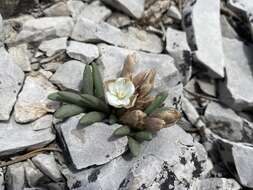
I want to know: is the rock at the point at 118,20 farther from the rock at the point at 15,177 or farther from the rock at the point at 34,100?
the rock at the point at 15,177

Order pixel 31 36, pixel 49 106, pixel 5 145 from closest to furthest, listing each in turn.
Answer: pixel 5 145
pixel 49 106
pixel 31 36

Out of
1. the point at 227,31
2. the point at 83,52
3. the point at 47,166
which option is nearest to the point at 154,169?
the point at 47,166

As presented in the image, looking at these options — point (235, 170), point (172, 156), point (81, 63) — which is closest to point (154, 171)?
point (172, 156)

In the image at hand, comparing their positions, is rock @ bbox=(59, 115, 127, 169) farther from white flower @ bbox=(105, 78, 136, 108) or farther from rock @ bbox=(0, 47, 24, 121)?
rock @ bbox=(0, 47, 24, 121)

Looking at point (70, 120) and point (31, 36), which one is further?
point (31, 36)

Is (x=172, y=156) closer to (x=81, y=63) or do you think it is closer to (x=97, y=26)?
(x=81, y=63)

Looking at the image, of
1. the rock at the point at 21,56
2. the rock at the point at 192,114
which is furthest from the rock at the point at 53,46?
the rock at the point at 192,114

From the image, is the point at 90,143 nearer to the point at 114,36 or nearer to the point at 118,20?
the point at 114,36
